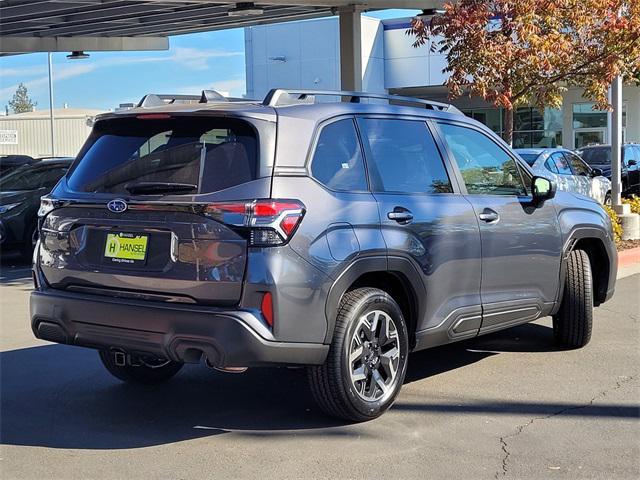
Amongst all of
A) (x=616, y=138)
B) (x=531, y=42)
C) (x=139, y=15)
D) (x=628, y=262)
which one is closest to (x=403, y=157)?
(x=531, y=42)

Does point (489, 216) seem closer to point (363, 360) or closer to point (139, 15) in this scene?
point (363, 360)

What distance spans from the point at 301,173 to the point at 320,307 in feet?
2.50

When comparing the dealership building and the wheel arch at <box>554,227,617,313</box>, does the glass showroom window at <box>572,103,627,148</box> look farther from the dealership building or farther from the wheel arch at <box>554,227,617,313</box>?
the wheel arch at <box>554,227,617,313</box>

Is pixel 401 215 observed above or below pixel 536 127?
below

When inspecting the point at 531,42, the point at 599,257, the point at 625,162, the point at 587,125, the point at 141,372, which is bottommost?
the point at 141,372

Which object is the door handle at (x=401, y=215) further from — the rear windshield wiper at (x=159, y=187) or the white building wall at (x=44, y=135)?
the white building wall at (x=44, y=135)

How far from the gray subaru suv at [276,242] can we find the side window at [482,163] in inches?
1.2

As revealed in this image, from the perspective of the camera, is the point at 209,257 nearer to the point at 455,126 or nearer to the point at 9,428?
the point at 9,428

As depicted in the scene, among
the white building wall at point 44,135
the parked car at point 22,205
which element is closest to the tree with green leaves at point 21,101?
the white building wall at point 44,135

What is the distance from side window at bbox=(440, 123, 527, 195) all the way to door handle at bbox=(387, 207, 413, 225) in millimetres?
840

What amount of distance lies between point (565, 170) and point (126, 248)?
39.9 ft

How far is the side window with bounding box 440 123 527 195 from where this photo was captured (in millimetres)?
5893

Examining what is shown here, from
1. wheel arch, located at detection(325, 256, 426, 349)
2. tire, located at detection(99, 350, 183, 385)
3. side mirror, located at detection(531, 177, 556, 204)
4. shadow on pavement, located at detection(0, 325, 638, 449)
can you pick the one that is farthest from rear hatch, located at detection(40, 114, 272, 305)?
side mirror, located at detection(531, 177, 556, 204)

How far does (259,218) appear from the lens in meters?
4.37
